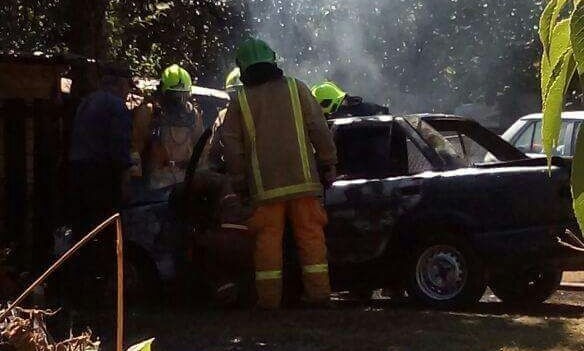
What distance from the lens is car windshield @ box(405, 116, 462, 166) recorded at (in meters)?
8.46

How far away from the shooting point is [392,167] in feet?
27.9

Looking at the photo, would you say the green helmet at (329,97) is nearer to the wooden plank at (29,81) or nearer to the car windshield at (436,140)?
the car windshield at (436,140)

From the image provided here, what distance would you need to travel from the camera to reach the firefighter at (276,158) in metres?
7.25

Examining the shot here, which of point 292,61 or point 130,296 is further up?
point 292,61

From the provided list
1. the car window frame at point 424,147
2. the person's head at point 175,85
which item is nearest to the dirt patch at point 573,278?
the car window frame at point 424,147

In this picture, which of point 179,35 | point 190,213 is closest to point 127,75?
point 190,213

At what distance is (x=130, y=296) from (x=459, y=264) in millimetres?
2434

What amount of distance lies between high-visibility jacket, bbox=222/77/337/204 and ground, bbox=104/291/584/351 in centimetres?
80

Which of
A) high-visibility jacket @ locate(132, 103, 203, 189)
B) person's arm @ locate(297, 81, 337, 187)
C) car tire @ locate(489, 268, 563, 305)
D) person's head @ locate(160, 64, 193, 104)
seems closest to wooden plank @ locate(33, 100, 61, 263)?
high-visibility jacket @ locate(132, 103, 203, 189)

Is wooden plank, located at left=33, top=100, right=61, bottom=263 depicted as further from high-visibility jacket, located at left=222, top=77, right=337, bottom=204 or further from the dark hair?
the dark hair

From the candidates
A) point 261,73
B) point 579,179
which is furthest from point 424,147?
point 579,179

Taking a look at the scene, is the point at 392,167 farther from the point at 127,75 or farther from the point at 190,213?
the point at 127,75

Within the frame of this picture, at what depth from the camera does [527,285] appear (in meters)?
8.92

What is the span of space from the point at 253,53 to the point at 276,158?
670 millimetres
